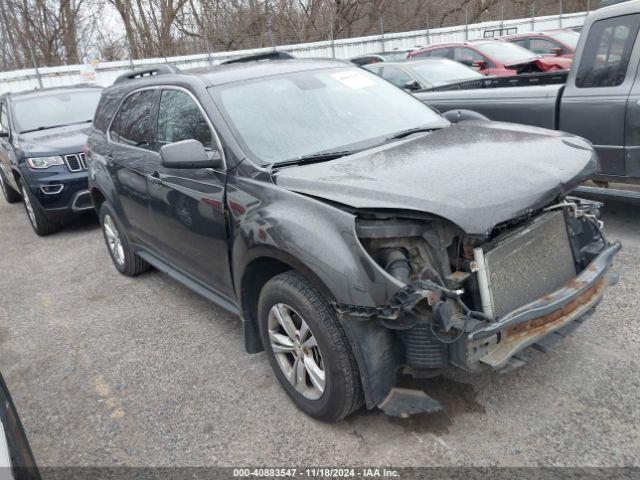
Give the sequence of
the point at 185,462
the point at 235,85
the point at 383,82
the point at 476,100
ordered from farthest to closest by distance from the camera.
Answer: the point at 476,100 → the point at 383,82 → the point at 235,85 → the point at 185,462

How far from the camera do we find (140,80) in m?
4.53

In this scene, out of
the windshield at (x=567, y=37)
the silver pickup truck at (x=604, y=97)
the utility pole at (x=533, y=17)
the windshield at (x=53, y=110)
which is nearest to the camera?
the silver pickup truck at (x=604, y=97)

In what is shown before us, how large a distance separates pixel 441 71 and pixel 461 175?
6.94 metres

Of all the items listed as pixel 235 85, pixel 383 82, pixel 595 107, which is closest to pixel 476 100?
pixel 595 107

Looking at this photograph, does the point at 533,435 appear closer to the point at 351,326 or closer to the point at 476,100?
the point at 351,326

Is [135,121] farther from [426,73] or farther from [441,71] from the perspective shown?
[441,71]

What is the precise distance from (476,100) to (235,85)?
3.06 m

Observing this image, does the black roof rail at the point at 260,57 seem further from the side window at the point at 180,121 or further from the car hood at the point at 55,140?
the car hood at the point at 55,140

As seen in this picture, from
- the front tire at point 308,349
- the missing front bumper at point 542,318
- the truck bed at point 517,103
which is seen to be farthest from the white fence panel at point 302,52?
the missing front bumper at point 542,318

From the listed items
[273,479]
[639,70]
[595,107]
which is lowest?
[273,479]

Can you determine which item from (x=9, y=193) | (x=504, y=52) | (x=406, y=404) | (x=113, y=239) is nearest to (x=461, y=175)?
(x=406, y=404)

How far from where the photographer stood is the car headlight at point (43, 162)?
689 centimetres

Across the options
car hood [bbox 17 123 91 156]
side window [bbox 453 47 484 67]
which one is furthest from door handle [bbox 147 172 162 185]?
side window [bbox 453 47 484 67]

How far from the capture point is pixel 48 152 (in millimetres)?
6941
